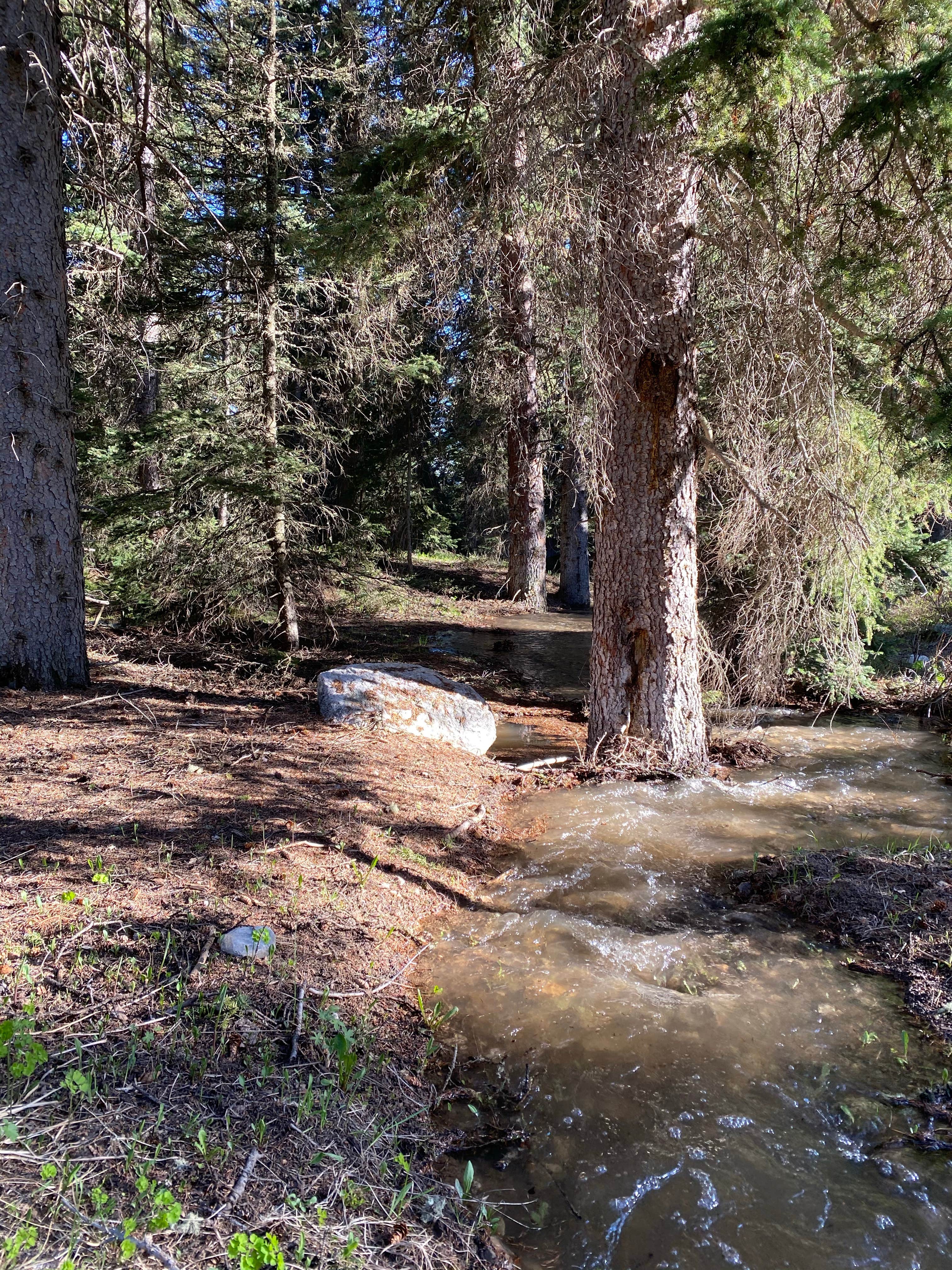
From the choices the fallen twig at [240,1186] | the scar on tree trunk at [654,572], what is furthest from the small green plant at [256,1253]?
the scar on tree trunk at [654,572]

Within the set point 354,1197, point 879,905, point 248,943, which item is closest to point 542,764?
point 879,905

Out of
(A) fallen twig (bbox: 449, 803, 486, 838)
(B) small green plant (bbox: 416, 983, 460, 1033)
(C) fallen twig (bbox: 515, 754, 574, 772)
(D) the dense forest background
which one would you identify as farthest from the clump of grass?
(D) the dense forest background

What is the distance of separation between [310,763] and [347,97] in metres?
13.4

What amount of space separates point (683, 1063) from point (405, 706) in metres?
5.00

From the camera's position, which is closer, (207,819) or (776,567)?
(207,819)

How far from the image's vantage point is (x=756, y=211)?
19.9 feet

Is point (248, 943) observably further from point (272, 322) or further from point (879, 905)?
point (272, 322)

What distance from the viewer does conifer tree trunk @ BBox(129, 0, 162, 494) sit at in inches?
295

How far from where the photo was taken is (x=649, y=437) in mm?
7230

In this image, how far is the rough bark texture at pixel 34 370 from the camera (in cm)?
701

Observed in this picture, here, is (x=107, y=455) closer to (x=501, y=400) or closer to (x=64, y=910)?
(x=501, y=400)

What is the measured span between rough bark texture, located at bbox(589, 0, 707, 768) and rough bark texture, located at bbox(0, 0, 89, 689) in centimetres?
506

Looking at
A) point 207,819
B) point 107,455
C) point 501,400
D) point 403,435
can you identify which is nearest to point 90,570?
point 107,455

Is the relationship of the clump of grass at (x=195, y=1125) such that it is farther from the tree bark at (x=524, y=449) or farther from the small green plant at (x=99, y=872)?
the tree bark at (x=524, y=449)
